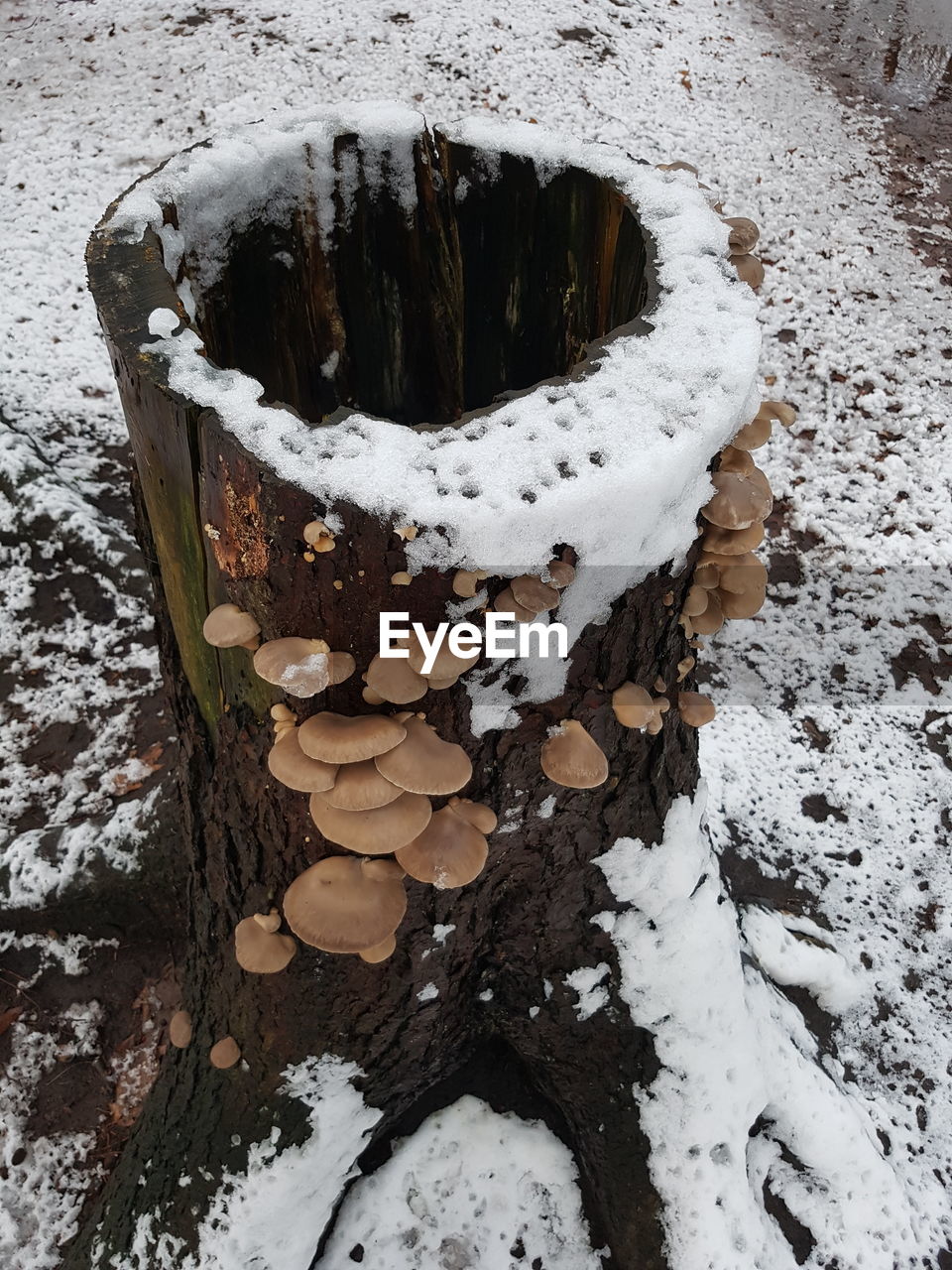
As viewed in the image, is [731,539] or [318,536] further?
[731,539]

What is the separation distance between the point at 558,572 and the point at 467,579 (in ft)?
0.59

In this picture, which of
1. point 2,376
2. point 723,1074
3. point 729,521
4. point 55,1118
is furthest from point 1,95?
point 723,1074

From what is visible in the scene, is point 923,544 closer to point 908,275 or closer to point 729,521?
point 908,275

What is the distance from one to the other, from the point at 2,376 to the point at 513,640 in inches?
226

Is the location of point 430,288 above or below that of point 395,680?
above

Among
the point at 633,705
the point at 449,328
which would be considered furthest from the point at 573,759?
the point at 449,328

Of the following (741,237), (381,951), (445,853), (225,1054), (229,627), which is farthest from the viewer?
(225,1054)

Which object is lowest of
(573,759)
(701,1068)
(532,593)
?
(701,1068)

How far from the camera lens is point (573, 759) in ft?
6.61

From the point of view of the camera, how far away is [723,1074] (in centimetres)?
274

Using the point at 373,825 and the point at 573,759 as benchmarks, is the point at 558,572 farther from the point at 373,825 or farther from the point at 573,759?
the point at 373,825

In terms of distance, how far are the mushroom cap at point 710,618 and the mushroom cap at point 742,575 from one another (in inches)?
2.9

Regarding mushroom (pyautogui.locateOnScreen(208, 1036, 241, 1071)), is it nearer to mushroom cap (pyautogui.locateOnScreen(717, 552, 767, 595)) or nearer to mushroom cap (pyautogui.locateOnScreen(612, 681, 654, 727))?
mushroom cap (pyautogui.locateOnScreen(612, 681, 654, 727))

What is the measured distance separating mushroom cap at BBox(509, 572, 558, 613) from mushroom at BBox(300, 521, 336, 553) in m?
0.37
